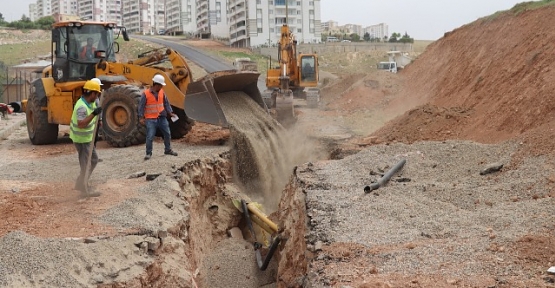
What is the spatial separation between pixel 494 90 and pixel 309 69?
13418 mm

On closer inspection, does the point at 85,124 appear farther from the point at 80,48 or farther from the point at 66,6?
the point at 66,6

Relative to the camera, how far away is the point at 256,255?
10.2 metres

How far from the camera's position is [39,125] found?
604 inches

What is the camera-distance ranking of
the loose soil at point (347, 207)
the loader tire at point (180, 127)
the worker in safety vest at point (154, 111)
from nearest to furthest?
1. the loose soil at point (347, 207)
2. the worker in safety vest at point (154, 111)
3. the loader tire at point (180, 127)

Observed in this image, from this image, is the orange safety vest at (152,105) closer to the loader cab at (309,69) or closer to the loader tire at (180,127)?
the loader tire at (180,127)

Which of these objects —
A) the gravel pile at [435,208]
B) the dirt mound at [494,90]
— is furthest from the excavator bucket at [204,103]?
the dirt mound at [494,90]

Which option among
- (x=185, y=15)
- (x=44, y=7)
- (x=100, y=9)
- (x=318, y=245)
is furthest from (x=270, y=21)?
(x=44, y=7)

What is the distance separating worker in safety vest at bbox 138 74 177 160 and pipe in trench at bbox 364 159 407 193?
13.9 ft

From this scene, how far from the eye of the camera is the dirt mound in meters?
12.7

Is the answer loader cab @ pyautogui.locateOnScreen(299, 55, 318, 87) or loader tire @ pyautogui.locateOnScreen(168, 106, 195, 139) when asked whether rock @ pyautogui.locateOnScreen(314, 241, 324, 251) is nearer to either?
loader tire @ pyautogui.locateOnScreen(168, 106, 195, 139)

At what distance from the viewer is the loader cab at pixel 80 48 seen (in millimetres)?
14641

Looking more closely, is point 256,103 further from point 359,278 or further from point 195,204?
point 359,278

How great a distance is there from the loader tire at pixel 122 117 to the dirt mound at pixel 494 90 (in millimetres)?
6268

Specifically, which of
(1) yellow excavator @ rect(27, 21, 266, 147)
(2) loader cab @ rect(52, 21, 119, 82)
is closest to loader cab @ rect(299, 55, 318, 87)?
(1) yellow excavator @ rect(27, 21, 266, 147)
